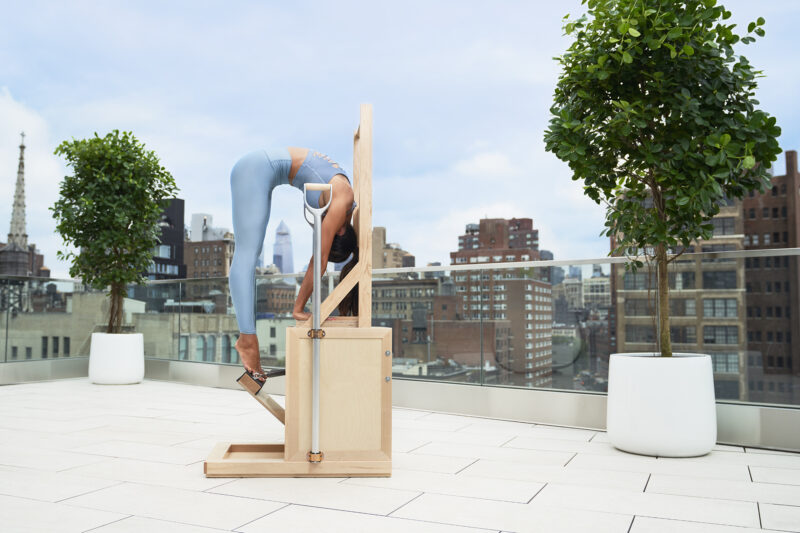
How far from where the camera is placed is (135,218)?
261 inches

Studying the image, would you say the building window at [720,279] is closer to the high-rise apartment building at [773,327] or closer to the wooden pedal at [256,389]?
the high-rise apartment building at [773,327]

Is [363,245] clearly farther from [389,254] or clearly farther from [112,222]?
[389,254]

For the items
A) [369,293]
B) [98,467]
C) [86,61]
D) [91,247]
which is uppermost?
[86,61]

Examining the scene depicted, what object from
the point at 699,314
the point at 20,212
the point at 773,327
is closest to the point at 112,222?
the point at 699,314

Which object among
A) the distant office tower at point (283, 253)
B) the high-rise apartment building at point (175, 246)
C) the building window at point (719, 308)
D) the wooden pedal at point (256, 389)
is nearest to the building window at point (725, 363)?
the building window at point (719, 308)

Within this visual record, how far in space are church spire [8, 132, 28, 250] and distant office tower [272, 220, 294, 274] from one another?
2943 centimetres

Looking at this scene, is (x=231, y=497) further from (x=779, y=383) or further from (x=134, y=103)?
(x=134, y=103)

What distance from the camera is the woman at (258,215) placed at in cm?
322

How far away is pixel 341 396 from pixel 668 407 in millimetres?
1702

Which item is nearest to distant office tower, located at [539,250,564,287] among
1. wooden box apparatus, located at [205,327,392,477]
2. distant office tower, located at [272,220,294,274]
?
wooden box apparatus, located at [205,327,392,477]

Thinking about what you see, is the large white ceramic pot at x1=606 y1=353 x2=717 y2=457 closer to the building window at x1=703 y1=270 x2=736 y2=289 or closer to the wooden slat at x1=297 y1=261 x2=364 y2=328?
the building window at x1=703 y1=270 x2=736 y2=289

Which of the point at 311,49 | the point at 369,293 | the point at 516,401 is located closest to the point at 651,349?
the point at 516,401

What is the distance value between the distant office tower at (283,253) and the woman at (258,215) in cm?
5335

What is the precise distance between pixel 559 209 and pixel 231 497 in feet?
304
